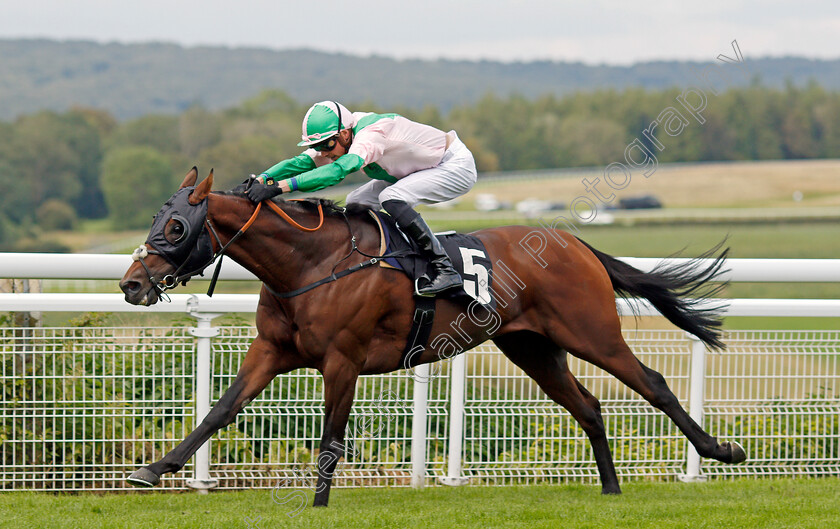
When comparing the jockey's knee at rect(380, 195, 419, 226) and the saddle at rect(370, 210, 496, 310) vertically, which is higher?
Result: the jockey's knee at rect(380, 195, 419, 226)

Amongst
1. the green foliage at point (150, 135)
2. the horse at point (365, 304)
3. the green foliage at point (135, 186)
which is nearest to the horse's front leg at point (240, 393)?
the horse at point (365, 304)

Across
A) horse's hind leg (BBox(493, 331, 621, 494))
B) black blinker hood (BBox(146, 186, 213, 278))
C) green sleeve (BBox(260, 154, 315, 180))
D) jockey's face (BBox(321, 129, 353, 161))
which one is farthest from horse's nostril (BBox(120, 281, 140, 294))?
horse's hind leg (BBox(493, 331, 621, 494))

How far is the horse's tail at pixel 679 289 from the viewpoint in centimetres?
484

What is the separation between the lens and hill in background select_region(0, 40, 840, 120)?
521 ft

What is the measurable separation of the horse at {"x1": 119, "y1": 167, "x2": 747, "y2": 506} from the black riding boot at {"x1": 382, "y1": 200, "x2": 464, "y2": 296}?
0.11 metres

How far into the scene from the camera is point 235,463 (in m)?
4.88

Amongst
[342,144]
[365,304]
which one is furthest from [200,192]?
[365,304]

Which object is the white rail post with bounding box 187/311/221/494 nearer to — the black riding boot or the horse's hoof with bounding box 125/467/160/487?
the horse's hoof with bounding box 125/467/160/487

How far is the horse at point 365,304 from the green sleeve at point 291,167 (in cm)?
20

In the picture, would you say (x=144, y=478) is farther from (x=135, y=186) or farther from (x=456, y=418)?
(x=135, y=186)

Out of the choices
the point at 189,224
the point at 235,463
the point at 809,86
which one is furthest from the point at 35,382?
the point at 809,86

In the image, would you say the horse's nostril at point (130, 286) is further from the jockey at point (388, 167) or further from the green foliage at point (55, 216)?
the green foliage at point (55, 216)

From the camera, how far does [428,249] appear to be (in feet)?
14.1

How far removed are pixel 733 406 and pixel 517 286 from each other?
5.12 ft
